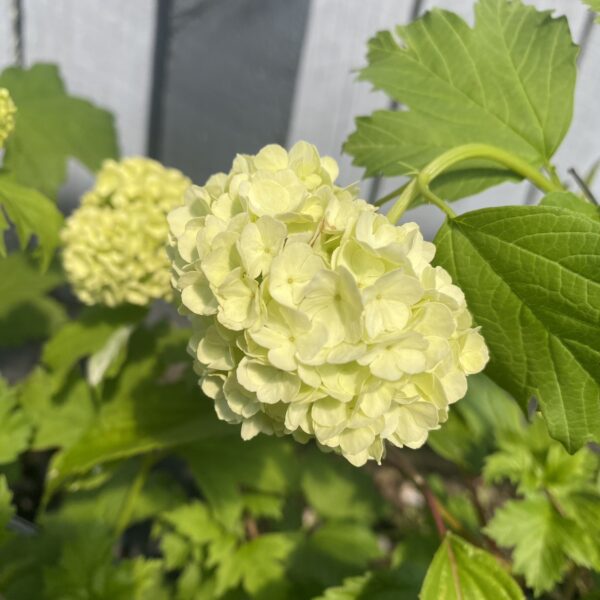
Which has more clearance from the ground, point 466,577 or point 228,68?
point 228,68

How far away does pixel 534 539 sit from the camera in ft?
3.07

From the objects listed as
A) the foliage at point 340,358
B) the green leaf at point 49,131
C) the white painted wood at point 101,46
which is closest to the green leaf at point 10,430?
the foliage at point 340,358

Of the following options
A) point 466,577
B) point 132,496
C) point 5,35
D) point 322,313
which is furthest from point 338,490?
point 5,35

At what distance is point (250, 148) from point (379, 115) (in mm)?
771

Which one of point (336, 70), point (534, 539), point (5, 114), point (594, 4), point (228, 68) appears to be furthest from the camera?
point (228, 68)

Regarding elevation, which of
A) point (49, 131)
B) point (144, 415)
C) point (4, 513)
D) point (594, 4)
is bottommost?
point (144, 415)

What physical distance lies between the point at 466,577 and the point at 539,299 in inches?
14.6

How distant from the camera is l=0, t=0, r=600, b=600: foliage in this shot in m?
0.58

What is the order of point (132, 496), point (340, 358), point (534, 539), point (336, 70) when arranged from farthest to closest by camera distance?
1. point (336, 70)
2. point (132, 496)
3. point (534, 539)
4. point (340, 358)

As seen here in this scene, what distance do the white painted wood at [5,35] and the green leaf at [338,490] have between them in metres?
1.24

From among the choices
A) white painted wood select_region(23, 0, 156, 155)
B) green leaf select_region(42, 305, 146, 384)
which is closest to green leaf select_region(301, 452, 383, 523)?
green leaf select_region(42, 305, 146, 384)

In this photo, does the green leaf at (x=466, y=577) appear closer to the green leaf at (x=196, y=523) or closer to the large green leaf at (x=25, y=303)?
the green leaf at (x=196, y=523)

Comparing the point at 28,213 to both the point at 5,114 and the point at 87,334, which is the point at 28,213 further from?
the point at 87,334

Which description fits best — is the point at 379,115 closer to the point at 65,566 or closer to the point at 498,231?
the point at 498,231
